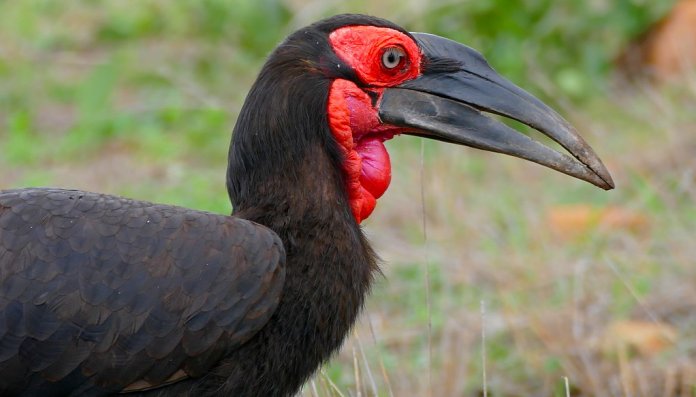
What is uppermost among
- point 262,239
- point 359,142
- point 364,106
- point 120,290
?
point 364,106

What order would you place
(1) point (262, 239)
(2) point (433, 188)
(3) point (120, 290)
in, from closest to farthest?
1. (3) point (120, 290)
2. (1) point (262, 239)
3. (2) point (433, 188)

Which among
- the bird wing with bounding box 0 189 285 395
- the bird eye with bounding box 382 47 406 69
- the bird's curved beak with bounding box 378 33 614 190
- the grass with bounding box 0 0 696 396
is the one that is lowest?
the grass with bounding box 0 0 696 396

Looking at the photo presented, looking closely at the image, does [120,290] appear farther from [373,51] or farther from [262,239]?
[373,51]

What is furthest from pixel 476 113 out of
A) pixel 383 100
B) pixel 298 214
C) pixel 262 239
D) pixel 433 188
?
pixel 433 188

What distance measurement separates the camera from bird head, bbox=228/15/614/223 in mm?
3312

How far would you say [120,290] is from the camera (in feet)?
10.0

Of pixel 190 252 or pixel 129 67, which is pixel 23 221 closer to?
pixel 190 252

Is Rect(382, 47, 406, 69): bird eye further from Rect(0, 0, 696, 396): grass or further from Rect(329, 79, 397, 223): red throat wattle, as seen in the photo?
Rect(0, 0, 696, 396): grass

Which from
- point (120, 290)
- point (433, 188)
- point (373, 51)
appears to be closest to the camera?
point (120, 290)

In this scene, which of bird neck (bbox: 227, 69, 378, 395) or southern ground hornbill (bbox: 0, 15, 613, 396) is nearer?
southern ground hornbill (bbox: 0, 15, 613, 396)

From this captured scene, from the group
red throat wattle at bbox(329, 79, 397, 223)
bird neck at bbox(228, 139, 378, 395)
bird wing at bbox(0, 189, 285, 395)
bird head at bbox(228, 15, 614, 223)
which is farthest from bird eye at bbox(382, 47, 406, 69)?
bird wing at bbox(0, 189, 285, 395)

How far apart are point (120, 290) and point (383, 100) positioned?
2.94 ft

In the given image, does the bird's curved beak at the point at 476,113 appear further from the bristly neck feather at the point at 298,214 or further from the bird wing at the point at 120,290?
the bird wing at the point at 120,290

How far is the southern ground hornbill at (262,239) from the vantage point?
3.03 meters
